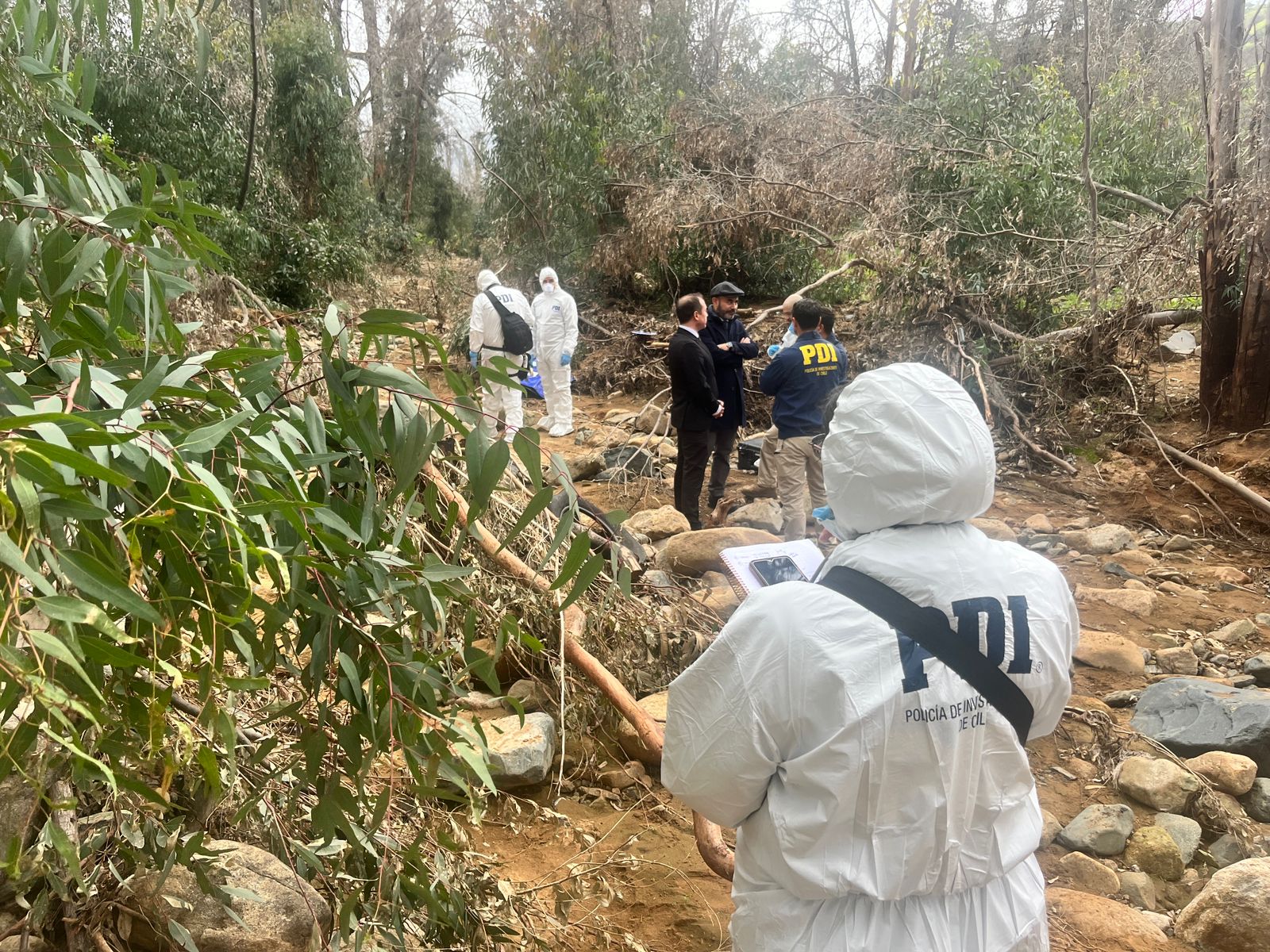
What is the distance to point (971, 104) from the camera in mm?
10922

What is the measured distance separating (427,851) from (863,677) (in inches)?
55.1

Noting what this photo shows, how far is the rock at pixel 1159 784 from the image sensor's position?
13.0ft

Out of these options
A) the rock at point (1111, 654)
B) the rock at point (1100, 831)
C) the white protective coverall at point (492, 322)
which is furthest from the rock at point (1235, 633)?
the white protective coverall at point (492, 322)

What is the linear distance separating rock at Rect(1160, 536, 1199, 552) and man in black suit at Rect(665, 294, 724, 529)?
3.52 metres

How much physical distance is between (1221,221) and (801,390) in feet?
15.5

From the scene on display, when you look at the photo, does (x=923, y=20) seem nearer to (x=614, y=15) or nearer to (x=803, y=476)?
(x=614, y=15)

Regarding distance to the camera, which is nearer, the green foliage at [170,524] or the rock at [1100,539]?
the green foliage at [170,524]

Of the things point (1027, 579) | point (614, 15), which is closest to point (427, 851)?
point (1027, 579)

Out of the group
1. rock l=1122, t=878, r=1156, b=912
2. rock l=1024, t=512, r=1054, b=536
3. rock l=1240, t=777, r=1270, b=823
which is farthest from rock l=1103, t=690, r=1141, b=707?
rock l=1024, t=512, r=1054, b=536

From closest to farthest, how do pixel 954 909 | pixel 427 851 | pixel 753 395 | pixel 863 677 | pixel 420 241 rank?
pixel 863 677 → pixel 954 909 → pixel 427 851 → pixel 753 395 → pixel 420 241

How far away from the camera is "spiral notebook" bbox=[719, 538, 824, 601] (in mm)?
3330

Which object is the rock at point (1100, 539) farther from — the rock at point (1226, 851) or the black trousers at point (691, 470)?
the rock at point (1226, 851)

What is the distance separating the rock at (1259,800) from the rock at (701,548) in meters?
2.64

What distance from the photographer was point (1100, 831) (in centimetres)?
370
